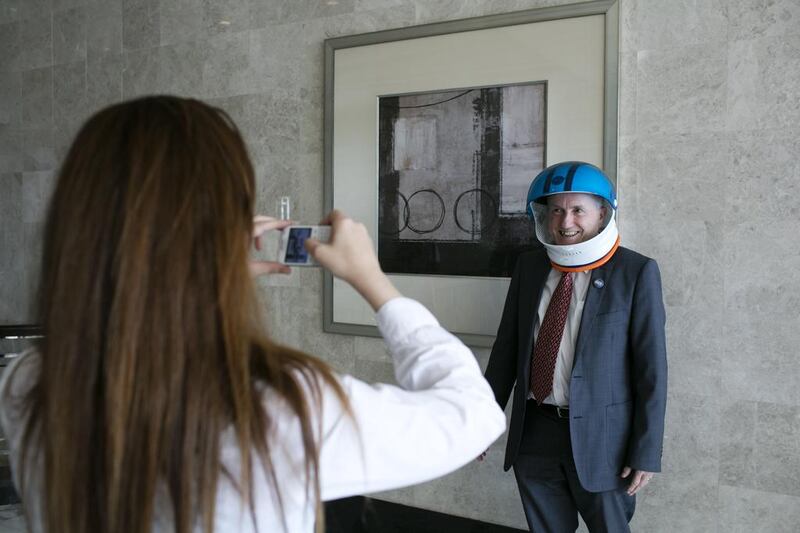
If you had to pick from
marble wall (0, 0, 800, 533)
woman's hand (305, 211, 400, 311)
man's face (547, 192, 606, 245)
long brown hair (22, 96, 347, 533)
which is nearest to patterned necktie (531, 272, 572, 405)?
man's face (547, 192, 606, 245)

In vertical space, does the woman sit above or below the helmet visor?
below

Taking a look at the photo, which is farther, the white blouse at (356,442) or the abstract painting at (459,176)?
the abstract painting at (459,176)

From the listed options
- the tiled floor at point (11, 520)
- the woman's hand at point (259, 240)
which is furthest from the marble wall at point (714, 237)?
the woman's hand at point (259, 240)

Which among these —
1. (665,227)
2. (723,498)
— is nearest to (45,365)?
(665,227)

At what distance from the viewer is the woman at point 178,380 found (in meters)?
0.80

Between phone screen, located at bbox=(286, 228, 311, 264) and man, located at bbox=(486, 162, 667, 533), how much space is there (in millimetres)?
1493

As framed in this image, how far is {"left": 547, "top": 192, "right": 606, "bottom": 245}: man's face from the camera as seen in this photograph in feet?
8.57

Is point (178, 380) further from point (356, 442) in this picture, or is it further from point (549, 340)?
point (549, 340)

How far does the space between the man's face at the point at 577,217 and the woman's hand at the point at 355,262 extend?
1.71 meters

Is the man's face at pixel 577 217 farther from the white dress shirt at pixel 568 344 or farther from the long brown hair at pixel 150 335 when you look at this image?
the long brown hair at pixel 150 335

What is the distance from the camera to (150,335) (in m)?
0.80

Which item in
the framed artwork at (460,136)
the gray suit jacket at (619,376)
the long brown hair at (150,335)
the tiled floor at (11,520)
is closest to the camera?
the long brown hair at (150,335)

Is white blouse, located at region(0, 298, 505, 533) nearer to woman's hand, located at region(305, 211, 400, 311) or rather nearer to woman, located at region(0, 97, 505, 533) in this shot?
woman, located at region(0, 97, 505, 533)

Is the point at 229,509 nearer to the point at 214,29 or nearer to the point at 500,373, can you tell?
the point at 500,373
